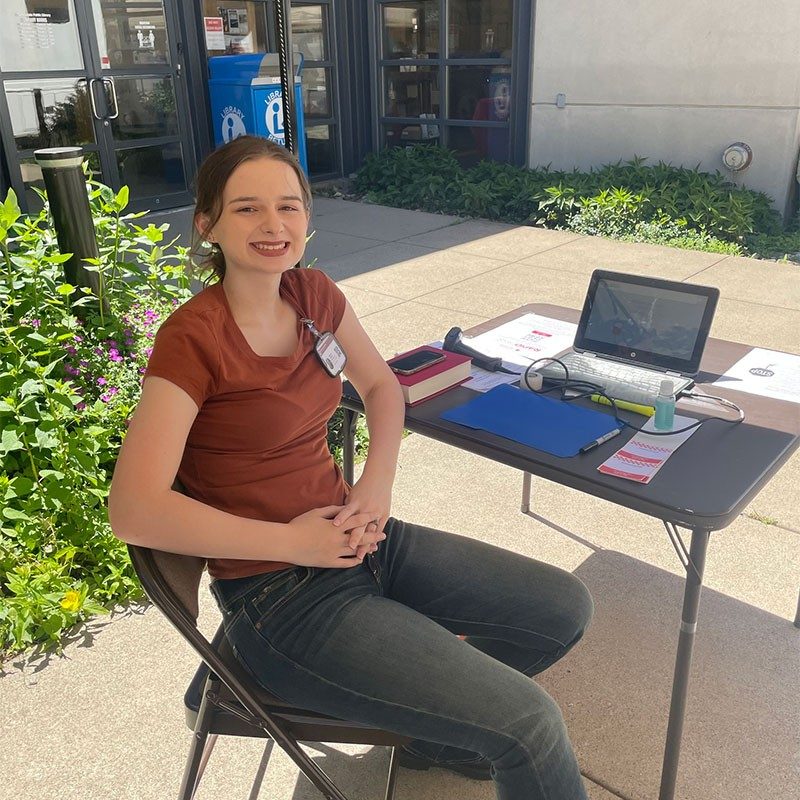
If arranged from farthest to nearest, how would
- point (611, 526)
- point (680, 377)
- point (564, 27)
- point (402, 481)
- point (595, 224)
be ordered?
1. point (564, 27)
2. point (595, 224)
3. point (402, 481)
4. point (611, 526)
5. point (680, 377)

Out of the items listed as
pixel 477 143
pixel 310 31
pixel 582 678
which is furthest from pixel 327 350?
pixel 310 31

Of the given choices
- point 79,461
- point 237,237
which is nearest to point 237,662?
point 237,237

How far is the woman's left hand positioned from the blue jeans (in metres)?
0.07

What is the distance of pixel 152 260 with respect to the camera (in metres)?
3.31

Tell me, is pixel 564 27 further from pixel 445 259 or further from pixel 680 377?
pixel 680 377

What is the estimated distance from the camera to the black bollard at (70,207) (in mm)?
3033

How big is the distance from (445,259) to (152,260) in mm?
3868

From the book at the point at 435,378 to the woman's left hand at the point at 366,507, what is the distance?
328mm

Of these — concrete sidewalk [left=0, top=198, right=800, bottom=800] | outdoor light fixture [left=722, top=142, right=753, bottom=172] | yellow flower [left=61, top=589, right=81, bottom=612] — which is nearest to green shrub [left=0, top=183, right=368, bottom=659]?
yellow flower [left=61, top=589, right=81, bottom=612]

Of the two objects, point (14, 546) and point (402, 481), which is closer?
point (14, 546)

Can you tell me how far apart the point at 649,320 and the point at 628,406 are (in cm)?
26

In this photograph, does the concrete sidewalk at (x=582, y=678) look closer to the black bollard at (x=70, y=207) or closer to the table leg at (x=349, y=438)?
the table leg at (x=349, y=438)

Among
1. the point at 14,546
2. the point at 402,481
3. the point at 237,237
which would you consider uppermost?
the point at 237,237

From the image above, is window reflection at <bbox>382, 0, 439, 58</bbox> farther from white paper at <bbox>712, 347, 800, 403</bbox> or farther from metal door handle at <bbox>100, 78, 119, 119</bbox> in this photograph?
white paper at <bbox>712, 347, 800, 403</bbox>
